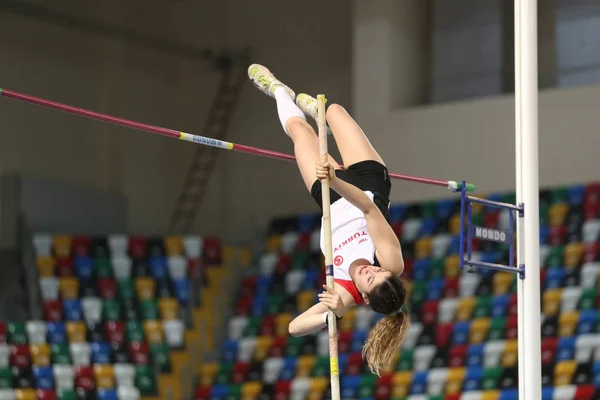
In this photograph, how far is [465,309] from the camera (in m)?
10.6

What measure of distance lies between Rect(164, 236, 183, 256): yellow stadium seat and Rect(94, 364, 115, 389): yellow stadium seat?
4.77 feet

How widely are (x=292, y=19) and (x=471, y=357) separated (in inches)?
172

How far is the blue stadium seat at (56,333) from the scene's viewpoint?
423 inches

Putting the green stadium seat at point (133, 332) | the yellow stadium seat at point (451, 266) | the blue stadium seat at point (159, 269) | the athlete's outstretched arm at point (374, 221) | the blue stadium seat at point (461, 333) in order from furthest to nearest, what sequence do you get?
the blue stadium seat at point (159, 269) → the green stadium seat at point (133, 332) → the yellow stadium seat at point (451, 266) → the blue stadium seat at point (461, 333) → the athlete's outstretched arm at point (374, 221)

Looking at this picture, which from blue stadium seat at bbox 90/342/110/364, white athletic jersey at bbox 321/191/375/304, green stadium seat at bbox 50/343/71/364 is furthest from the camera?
blue stadium seat at bbox 90/342/110/364

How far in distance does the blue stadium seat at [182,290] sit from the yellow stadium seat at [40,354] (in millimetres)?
1435

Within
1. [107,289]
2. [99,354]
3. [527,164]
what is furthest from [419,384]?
[527,164]

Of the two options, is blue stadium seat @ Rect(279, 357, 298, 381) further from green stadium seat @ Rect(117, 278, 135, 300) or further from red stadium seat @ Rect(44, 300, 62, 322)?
red stadium seat @ Rect(44, 300, 62, 322)

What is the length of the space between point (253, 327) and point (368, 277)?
6013 millimetres

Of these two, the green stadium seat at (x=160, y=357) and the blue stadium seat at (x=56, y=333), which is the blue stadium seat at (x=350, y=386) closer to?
the green stadium seat at (x=160, y=357)

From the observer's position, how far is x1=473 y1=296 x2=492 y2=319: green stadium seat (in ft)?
34.4

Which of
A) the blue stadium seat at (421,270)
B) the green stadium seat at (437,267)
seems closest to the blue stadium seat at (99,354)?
the blue stadium seat at (421,270)

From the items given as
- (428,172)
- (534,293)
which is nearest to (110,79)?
(428,172)

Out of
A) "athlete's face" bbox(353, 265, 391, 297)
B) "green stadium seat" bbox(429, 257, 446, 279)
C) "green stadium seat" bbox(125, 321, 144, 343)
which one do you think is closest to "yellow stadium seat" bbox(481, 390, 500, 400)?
"green stadium seat" bbox(429, 257, 446, 279)
